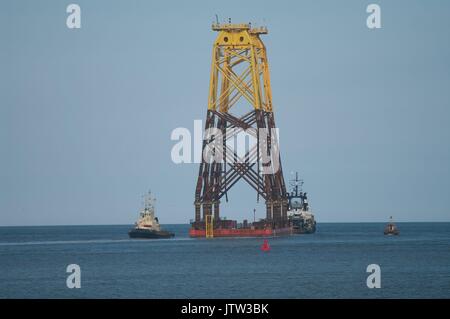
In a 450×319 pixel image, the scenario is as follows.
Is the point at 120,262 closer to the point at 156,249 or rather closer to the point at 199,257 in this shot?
the point at 199,257

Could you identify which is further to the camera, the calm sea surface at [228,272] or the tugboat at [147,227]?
Result: the tugboat at [147,227]

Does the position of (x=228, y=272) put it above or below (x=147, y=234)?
below

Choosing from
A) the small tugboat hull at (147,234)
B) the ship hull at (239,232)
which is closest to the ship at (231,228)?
the ship hull at (239,232)

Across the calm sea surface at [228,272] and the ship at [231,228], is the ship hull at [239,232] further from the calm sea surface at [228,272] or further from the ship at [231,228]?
the calm sea surface at [228,272]

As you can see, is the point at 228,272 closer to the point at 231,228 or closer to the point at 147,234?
the point at 231,228

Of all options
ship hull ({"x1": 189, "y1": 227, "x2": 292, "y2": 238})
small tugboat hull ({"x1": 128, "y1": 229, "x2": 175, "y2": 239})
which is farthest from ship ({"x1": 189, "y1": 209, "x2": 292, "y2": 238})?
small tugboat hull ({"x1": 128, "y1": 229, "x2": 175, "y2": 239})

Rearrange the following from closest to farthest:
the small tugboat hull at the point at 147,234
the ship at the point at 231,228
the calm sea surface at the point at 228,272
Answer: the calm sea surface at the point at 228,272 < the ship at the point at 231,228 < the small tugboat hull at the point at 147,234

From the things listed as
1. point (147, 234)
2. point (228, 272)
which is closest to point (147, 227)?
point (147, 234)

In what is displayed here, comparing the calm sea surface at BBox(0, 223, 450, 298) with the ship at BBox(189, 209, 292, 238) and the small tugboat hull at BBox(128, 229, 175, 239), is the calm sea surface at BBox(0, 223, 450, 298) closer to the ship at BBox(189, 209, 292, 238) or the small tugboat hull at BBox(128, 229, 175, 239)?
the ship at BBox(189, 209, 292, 238)

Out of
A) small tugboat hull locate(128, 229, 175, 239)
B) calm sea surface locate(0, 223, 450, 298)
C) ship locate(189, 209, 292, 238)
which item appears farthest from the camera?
small tugboat hull locate(128, 229, 175, 239)

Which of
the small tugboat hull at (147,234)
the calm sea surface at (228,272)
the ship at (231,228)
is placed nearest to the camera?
the calm sea surface at (228,272)

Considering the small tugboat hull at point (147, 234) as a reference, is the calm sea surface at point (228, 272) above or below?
below

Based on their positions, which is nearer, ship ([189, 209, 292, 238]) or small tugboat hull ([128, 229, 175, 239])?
ship ([189, 209, 292, 238])
